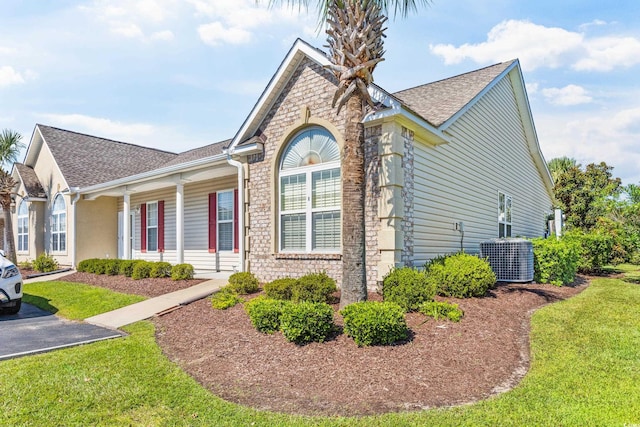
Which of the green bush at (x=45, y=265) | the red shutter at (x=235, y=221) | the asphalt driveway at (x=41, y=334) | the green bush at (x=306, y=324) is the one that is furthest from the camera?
the green bush at (x=45, y=265)

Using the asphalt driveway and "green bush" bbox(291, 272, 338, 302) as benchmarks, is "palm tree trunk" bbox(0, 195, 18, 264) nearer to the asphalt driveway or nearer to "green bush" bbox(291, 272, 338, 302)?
the asphalt driveway

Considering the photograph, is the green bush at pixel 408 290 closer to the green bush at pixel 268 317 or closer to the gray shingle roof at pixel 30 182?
the green bush at pixel 268 317

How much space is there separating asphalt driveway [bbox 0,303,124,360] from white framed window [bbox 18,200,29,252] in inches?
588

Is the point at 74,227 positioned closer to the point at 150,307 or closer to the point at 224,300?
the point at 150,307

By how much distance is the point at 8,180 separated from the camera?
1925cm

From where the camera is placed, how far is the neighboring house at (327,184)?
8.45 metres

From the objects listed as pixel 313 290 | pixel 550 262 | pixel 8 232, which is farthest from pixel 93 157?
pixel 550 262

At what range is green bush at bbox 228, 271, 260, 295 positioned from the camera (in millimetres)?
9219

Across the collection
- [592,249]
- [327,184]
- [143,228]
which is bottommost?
[592,249]

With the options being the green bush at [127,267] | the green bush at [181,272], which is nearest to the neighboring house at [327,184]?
the green bush at [127,267]

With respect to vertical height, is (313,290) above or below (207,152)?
below

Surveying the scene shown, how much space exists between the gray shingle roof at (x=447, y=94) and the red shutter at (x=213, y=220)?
24.1ft

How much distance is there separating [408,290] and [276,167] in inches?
191

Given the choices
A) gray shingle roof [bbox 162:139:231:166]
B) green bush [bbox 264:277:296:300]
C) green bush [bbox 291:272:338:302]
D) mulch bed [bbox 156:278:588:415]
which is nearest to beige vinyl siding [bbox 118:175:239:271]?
gray shingle roof [bbox 162:139:231:166]
